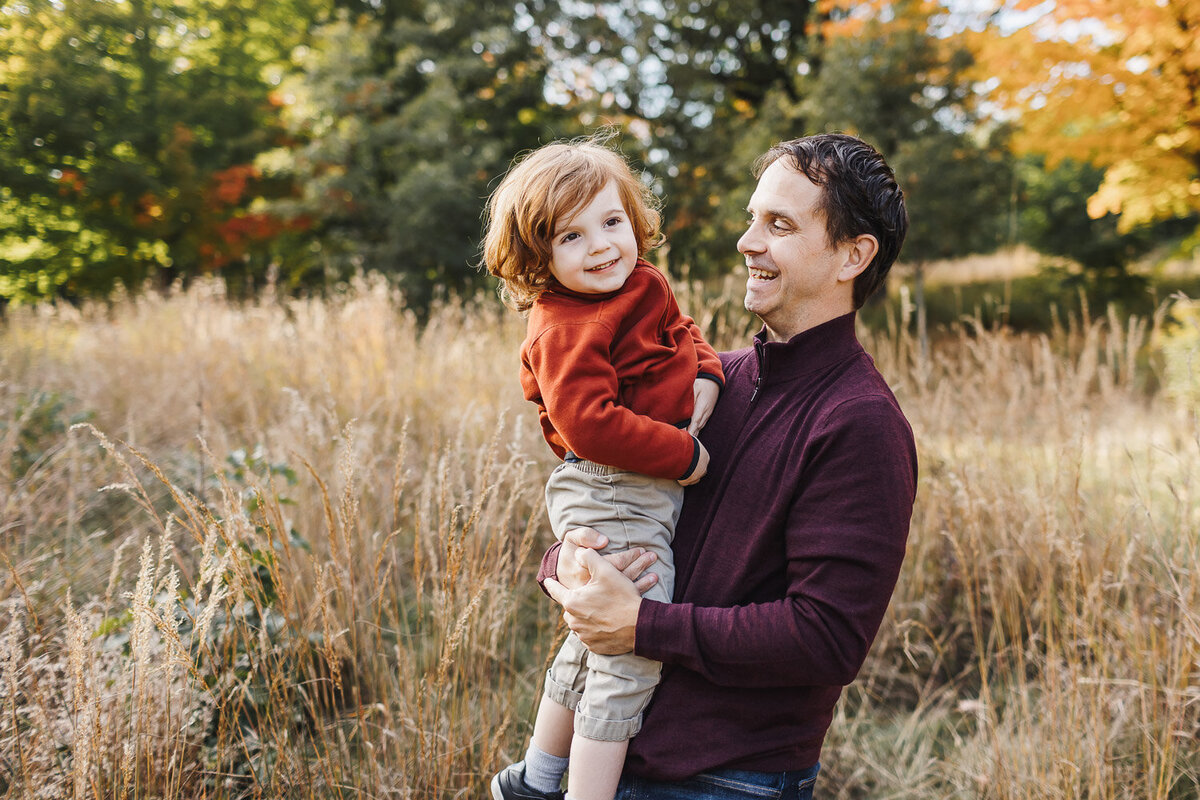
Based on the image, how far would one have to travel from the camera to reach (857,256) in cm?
141

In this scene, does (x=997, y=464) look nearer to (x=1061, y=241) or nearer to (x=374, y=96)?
(x=374, y=96)

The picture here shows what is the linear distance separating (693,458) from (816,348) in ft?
1.01

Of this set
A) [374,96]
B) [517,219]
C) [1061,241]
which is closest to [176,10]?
[374,96]

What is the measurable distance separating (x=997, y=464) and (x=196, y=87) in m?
14.2

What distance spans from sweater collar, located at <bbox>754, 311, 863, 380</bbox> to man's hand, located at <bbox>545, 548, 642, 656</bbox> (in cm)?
50

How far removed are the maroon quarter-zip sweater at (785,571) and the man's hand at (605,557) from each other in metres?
0.08

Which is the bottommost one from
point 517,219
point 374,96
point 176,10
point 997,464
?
point 997,464

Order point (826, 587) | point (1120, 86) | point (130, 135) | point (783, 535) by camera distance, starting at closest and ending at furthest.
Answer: point (826, 587) < point (783, 535) < point (1120, 86) < point (130, 135)

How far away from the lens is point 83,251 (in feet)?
37.6

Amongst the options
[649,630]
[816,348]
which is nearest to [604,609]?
[649,630]

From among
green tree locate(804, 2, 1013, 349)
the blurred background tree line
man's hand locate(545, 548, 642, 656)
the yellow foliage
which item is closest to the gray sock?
man's hand locate(545, 548, 642, 656)

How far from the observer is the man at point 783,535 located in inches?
45.6

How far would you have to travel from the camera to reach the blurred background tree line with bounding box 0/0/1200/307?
360 inches

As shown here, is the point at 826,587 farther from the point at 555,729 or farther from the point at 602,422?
the point at 555,729
